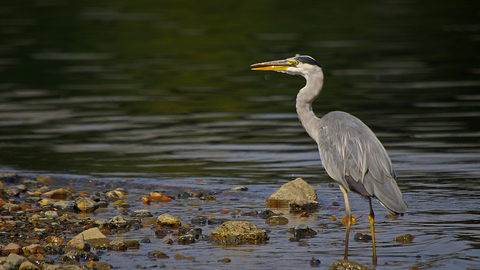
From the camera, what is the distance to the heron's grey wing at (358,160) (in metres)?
6.48

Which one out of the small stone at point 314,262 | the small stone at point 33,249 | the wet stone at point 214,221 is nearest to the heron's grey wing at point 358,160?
the small stone at point 314,262

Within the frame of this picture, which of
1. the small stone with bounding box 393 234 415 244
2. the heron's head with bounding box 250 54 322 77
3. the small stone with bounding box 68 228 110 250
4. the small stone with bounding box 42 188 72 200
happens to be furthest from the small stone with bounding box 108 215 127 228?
the small stone with bounding box 393 234 415 244

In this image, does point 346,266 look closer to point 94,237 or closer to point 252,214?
point 252,214

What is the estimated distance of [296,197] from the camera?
327 inches

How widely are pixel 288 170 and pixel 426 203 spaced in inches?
103

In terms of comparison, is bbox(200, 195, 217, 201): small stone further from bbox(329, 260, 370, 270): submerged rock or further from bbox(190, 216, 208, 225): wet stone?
bbox(329, 260, 370, 270): submerged rock

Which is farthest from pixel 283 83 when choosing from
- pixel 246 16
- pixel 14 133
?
pixel 246 16

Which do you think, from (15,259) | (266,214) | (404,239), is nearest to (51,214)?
(15,259)

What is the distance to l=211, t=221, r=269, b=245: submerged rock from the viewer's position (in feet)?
22.5

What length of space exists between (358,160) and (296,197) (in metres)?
1.75

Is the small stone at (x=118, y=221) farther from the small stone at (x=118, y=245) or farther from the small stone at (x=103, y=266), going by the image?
the small stone at (x=103, y=266)

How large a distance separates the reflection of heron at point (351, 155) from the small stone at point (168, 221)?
1.88 metres

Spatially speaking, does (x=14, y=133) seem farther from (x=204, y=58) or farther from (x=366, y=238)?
(x=204, y=58)

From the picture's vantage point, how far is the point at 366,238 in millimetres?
7043
